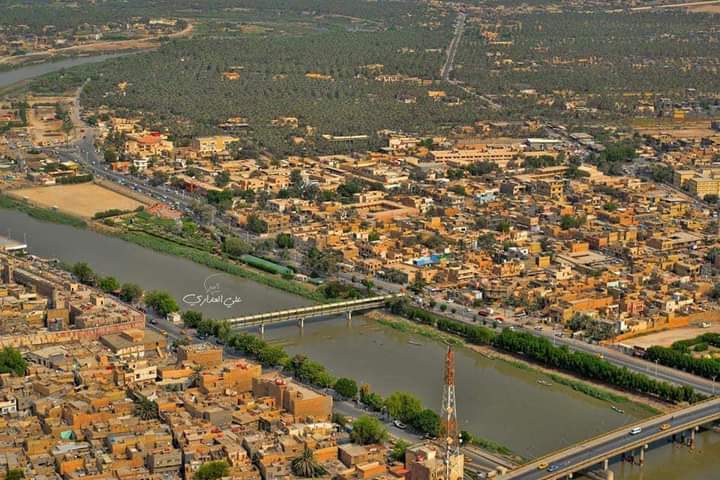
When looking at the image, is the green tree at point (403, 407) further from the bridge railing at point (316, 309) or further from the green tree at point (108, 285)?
the green tree at point (108, 285)

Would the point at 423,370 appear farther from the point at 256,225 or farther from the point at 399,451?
the point at 256,225

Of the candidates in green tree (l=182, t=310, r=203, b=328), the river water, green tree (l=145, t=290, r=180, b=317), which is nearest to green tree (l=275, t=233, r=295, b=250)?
the river water

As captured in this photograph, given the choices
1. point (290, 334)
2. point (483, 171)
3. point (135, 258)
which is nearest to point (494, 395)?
point (290, 334)

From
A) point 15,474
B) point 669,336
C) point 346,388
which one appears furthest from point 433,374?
point 15,474

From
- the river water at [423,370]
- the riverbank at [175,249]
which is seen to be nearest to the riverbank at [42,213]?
the riverbank at [175,249]

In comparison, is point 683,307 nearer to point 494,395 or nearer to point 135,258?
point 494,395

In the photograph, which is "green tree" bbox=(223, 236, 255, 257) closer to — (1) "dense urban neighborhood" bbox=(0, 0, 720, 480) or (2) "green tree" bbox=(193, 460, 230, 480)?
(1) "dense urban neighborhood" bbox=(0, 0, 720, 480)
